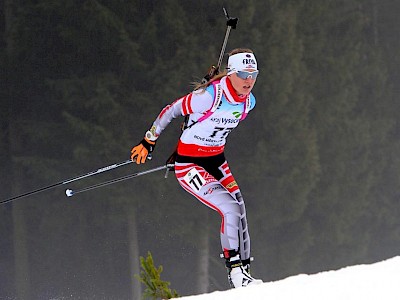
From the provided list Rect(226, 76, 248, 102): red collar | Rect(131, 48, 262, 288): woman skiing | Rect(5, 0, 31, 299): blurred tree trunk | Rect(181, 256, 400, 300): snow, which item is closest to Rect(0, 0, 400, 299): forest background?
Rect(5, 0, 31, 299): blurred tree trunk

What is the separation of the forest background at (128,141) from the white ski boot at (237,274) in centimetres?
1527

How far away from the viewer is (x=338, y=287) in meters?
2.83

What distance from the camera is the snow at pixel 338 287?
106 inches

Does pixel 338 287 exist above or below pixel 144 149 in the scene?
below

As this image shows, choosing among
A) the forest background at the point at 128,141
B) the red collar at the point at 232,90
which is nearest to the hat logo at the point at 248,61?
the red collar at the point at 232,90

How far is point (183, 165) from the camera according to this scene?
19.5 ft

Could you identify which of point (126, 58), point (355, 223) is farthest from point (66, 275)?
point (355, 223)

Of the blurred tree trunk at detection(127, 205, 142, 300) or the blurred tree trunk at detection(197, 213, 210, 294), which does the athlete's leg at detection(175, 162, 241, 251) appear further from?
the blurred tree trunk at detection(127, 205, 142, 300)

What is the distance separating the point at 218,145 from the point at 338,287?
10.4ft

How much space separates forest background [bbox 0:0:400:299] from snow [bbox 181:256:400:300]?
1777 cm

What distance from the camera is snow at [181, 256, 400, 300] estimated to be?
2.70 metres

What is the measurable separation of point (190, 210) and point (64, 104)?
4.54m

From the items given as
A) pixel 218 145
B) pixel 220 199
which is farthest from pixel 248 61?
pixel 220 199

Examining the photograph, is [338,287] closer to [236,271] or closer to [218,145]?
[236,271]
